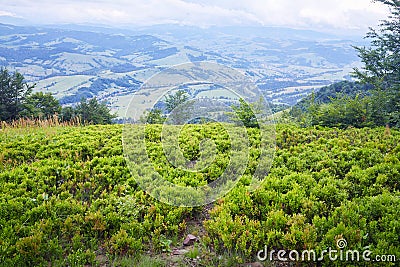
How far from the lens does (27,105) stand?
21.5 meters

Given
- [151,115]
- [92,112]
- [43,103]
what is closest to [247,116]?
[151,115]

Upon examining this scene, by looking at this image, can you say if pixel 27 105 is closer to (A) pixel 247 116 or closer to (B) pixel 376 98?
(A) pixel 247 116

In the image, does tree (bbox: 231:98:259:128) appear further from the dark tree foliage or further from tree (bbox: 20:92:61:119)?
tree (bbox: 20:92:61:119)

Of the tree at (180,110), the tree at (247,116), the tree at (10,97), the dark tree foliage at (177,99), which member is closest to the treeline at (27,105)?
the tree at (10,97)

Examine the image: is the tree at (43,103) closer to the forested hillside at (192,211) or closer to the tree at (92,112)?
the tree at (92,112)

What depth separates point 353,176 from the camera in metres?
6.56

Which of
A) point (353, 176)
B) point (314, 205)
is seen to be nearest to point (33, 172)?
point (314, 205)

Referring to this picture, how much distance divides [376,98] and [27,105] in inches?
798

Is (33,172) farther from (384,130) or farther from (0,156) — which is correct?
(384,130)

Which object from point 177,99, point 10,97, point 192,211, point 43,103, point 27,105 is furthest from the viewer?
point 43,103

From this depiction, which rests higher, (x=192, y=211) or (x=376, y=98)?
(x=376, y=98)

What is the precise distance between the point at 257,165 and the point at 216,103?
1927 millimetres

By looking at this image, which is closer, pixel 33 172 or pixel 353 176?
pixel 353 176

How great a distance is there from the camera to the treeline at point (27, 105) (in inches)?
833
